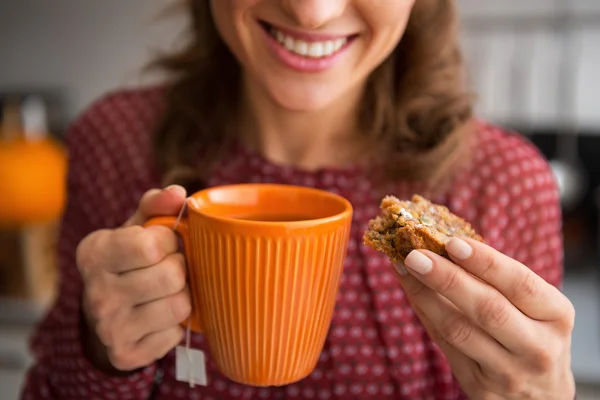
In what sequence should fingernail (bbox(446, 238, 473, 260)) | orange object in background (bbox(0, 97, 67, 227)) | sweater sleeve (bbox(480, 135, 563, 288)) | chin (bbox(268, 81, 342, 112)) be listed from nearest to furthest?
fingernail (bbox(446, 238, 473, 260)) < chin (bbox(268, 81, 342, 112)) < sweater sleeve (bbox(480, 135, 563, 288)) < orange object in background (bbox(0, 97, 67, 227))

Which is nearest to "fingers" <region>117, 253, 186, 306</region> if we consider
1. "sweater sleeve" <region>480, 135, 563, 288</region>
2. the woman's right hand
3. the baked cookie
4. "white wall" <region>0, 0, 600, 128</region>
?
the woman's right hand

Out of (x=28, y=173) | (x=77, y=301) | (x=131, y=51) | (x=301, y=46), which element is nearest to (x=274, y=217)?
(x=301, y=46)

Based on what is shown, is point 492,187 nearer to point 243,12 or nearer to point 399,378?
point 399,378

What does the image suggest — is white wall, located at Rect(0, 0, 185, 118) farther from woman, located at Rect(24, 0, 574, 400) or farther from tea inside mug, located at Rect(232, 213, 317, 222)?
tea inside mug, located at Rect(232, 213, 317, 222)

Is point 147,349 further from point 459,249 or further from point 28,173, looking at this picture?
point 28,173

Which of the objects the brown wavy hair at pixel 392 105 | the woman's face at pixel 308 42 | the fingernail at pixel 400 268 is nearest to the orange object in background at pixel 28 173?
the brown wavy hair at pixel 392 105

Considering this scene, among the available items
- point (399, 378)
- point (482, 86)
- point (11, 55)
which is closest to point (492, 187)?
point (399, 378)

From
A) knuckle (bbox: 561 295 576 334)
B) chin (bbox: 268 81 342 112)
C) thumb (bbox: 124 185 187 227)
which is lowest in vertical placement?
knuckle (bbox: 561 295 576 334)

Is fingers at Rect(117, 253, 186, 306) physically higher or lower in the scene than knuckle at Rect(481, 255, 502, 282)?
lower
